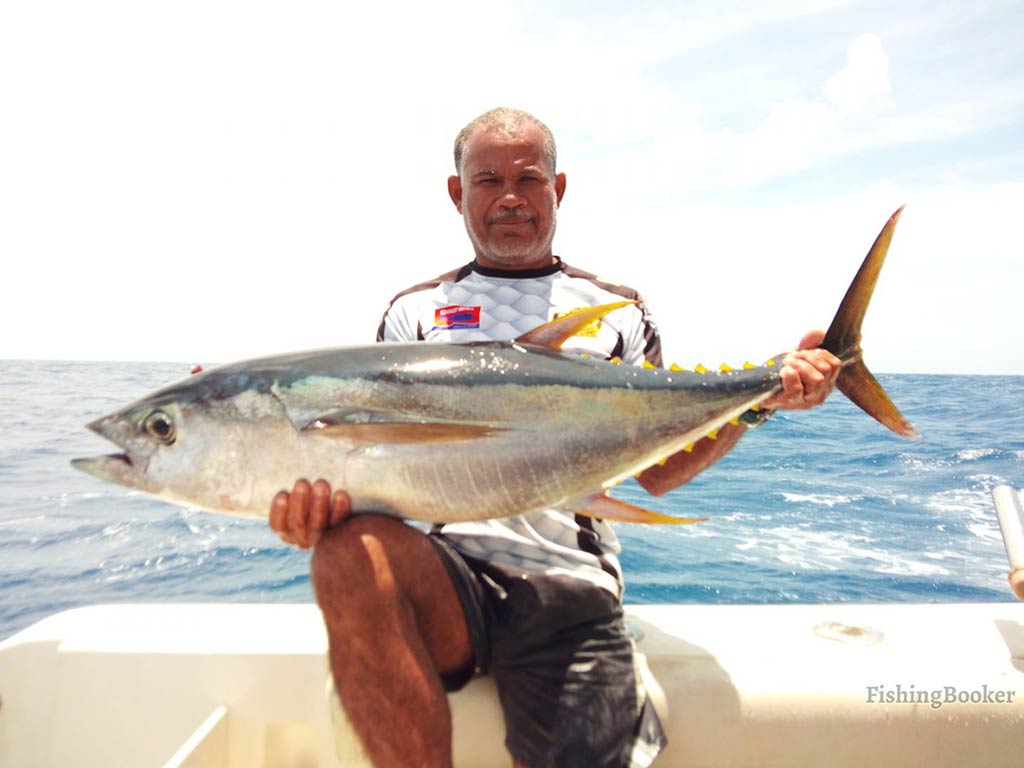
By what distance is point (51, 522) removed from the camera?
7641 mm

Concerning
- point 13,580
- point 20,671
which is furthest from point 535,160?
point 13,580

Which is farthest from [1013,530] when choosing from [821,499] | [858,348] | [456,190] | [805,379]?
[821,499]

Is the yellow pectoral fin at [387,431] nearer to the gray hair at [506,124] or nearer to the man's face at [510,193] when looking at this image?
the man's face at [510,193]

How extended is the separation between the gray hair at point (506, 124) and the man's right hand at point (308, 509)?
1583 millimetres

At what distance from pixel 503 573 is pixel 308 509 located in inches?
25.7

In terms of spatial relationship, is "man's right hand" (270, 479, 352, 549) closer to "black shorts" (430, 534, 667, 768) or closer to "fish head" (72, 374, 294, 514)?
"fish head" (72, 374, 294, 514)

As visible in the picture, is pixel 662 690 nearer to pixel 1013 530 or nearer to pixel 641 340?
pixel 641 340

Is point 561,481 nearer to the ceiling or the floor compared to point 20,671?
nearer to the ceiling

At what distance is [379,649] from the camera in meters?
1.73

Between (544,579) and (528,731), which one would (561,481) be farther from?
(528,731)

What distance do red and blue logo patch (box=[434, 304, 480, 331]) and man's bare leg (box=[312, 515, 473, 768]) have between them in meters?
0.95

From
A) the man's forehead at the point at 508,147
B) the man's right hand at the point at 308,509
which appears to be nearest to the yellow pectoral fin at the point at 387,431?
the man's right hand at the point at 308,509

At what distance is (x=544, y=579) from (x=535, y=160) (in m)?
1.52

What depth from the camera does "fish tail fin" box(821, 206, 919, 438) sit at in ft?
6.53
